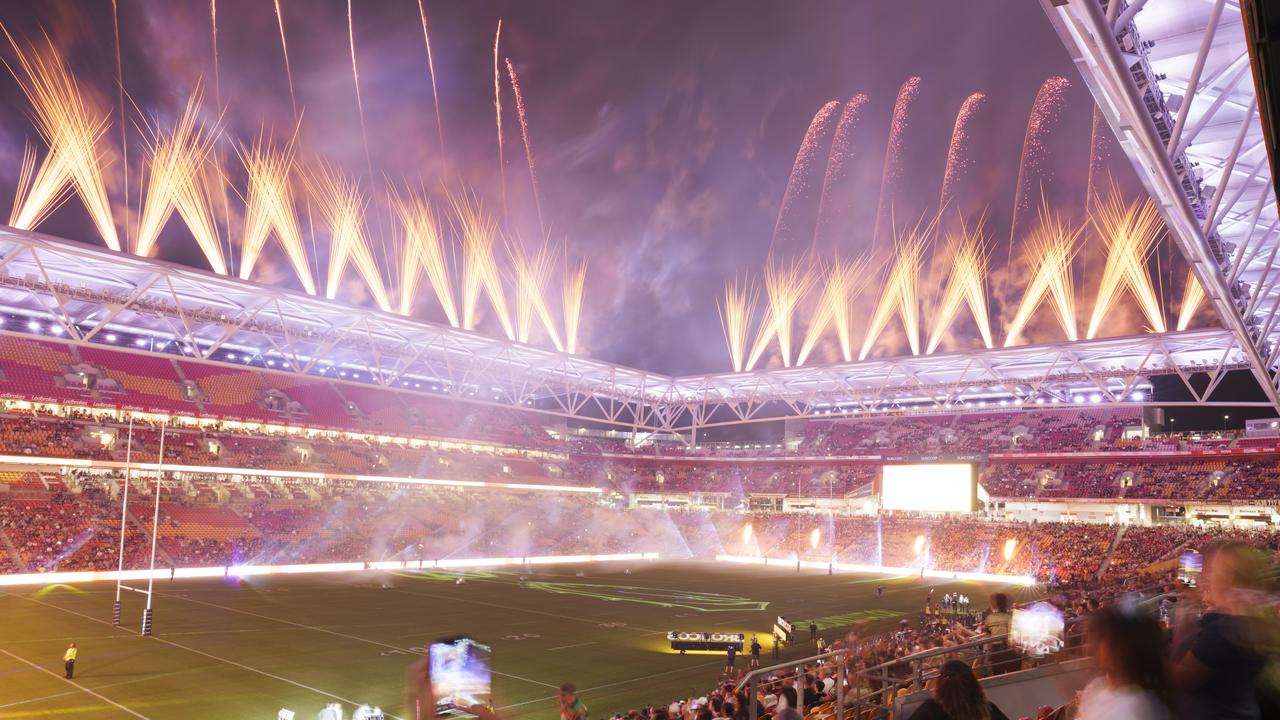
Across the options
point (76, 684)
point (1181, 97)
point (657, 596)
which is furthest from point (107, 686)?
point (657, 596)

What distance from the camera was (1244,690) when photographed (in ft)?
11.1

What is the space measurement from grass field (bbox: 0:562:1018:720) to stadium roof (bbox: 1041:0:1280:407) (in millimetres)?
16488

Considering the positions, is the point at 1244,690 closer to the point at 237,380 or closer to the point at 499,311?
the point at 499,311

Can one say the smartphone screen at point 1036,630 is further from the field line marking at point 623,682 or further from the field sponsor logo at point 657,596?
the field sponsor logo at point 657,596

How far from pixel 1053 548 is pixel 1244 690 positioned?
60839mm

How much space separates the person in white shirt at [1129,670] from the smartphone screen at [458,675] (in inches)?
150

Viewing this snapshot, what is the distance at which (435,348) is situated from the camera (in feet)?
176

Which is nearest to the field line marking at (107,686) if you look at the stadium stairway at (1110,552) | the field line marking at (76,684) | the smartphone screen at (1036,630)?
the field line marking at (76,684)

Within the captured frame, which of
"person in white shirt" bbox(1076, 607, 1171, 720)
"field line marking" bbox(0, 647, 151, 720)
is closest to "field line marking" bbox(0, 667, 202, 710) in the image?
"field line marking" bbox(0, 647, 151, 720)

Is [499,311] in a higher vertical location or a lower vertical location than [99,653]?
higher

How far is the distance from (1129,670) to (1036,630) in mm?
7028

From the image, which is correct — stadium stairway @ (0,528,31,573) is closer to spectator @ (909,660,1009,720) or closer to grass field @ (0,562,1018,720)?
grass field @ (0,562,1018,720)

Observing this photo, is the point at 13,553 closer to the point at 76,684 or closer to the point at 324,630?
A: the point at 324,630

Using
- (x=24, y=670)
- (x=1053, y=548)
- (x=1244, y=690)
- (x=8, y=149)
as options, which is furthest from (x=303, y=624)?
(x=1053, y=548)
